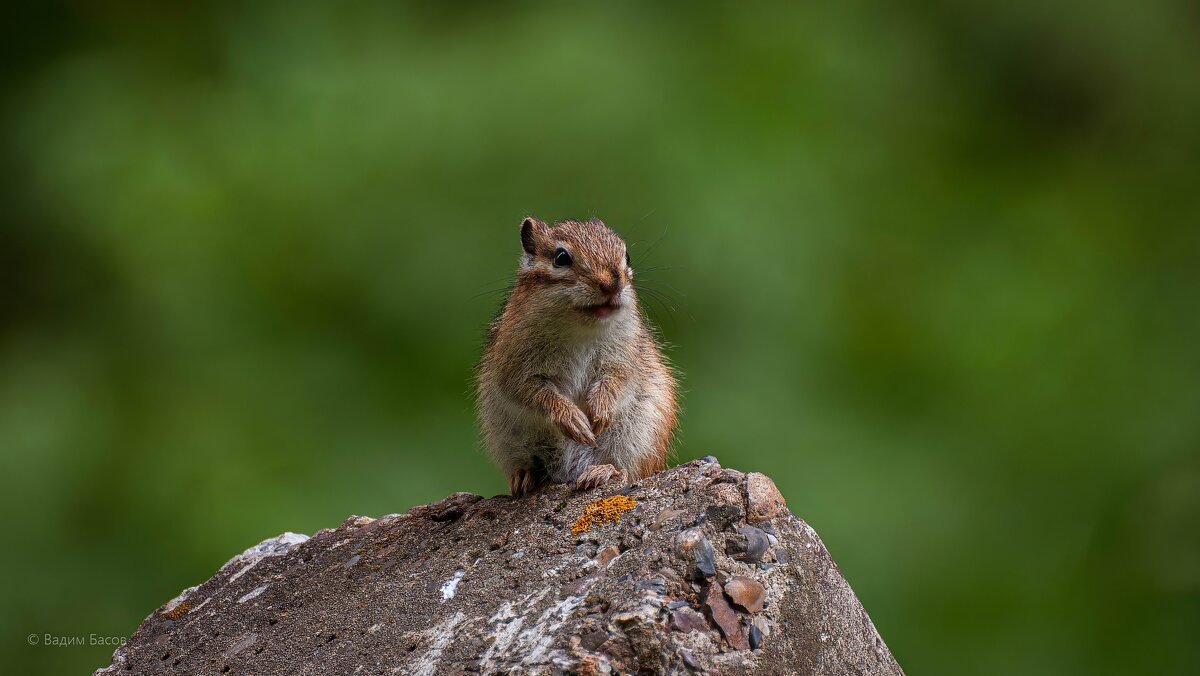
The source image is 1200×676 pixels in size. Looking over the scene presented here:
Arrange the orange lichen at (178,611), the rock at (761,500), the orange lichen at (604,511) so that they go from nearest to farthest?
the rock at (761,500) < the orange lichen at (604,511) < the orange lichen at (178,611)

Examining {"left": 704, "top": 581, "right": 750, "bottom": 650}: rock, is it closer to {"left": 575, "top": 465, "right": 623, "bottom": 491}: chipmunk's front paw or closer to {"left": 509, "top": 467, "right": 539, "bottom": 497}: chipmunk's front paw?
{"left": 575, "top": 465, "right": 623, "bottom": 491}: chipmunk's front paw

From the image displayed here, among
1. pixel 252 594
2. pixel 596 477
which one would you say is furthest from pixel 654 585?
pixel 252 594

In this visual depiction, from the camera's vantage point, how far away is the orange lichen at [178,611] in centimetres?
551

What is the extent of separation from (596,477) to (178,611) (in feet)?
6.43

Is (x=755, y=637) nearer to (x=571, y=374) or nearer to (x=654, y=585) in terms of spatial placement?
(x=654, y=585)

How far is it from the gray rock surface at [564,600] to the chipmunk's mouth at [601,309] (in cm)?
88

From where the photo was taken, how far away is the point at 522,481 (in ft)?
19.6

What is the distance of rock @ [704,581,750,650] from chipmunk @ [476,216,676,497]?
1824mm

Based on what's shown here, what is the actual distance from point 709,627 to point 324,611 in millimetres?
1698

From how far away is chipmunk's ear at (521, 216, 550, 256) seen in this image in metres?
6.33

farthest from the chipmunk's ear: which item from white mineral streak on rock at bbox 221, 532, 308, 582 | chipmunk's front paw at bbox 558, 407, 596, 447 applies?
white mineral streak on rock at bbox 221, 532, 308, 582

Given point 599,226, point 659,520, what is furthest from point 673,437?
point 659,520

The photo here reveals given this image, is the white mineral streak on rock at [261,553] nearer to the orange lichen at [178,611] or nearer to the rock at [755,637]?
the orange lichen at [178,611]

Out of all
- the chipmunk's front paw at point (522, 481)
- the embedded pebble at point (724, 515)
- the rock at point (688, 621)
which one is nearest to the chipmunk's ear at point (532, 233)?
the chipmunk's front paw at point (522, 481)
